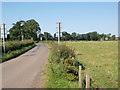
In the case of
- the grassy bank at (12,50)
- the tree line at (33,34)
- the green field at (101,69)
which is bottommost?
the green field at (101,69)

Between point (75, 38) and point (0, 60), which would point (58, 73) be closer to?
point (0, 60)

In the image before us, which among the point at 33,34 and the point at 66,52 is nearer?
the point at 66,52

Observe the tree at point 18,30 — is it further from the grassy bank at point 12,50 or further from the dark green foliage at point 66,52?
the dark green foliage at point 66,52

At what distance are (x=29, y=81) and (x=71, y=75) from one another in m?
2.07

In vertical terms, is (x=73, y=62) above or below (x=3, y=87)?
above

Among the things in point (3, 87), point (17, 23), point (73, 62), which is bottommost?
point (3, 87)

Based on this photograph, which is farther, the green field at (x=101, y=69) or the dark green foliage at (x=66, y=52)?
the dark green foliage at (x=66, y=52)

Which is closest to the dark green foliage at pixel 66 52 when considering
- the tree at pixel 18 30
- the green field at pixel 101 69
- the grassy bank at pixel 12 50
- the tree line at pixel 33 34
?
the green field at pixel 101 69

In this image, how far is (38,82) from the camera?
11250 millimetres

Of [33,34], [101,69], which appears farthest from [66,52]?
[33,34]

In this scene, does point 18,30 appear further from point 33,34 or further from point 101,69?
point 101,69

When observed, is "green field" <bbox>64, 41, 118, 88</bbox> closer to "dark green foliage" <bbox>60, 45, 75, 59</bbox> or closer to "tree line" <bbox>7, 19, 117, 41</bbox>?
"dark green foliage" <bbox>60, 45, 75, 59</bbox>

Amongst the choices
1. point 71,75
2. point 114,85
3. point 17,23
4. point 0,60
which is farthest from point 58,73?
point 17,23

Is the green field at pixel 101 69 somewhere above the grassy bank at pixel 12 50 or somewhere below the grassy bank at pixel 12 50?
below
